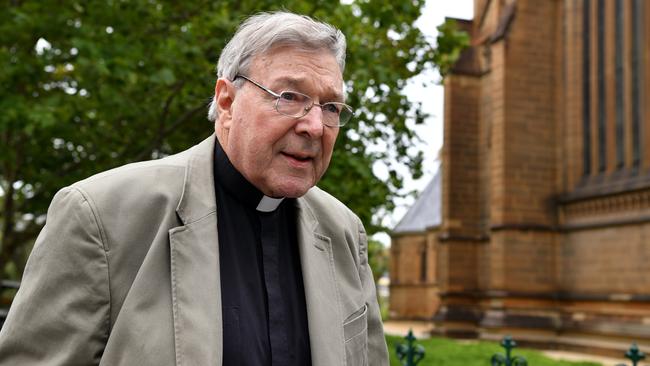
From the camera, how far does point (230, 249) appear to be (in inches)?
71.8

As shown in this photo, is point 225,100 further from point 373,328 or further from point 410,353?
point 410,353

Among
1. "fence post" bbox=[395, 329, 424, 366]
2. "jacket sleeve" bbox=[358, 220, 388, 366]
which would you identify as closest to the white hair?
"jacket sleeve" bbox=[358, 220, 388, 366]

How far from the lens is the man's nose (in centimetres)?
180

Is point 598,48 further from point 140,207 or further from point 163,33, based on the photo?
point 140,207

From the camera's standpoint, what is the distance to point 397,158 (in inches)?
405

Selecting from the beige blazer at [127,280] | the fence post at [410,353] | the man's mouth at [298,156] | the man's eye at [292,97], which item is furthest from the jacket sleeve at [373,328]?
the fence post at [410,353]

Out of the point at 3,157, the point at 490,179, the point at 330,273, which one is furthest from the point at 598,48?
the point at 330,273

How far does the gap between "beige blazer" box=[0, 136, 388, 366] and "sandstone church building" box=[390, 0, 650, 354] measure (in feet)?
46.4

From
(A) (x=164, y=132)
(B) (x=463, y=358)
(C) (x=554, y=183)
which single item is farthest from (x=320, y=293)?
(C) (x=554, y=183)

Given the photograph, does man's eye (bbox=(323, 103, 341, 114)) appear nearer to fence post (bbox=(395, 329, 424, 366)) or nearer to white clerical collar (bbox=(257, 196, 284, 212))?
white clerical collar (bbox=(257, 196, 284, 212))

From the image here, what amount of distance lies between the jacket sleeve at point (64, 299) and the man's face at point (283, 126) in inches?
15.3

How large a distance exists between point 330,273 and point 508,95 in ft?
52.5

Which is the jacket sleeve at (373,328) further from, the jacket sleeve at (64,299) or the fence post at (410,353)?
the fence post at (410,353)

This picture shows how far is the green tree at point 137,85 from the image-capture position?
783cm
